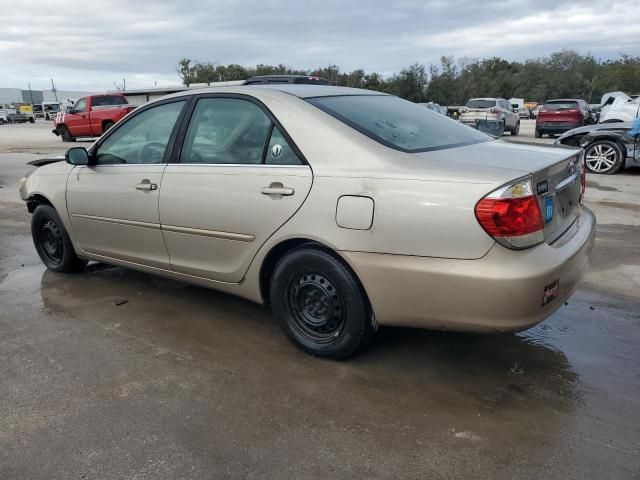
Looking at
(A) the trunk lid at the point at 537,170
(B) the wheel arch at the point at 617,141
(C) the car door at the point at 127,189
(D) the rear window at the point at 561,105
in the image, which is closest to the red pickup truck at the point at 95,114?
(B) the wheel arch at the point at 617,141

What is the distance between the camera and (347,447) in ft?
8.20

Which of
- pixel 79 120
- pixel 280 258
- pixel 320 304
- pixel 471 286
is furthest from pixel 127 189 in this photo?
pixel 79 120

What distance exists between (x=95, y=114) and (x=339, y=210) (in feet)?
65.5

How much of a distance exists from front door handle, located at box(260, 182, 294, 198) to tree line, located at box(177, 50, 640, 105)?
5055 cm

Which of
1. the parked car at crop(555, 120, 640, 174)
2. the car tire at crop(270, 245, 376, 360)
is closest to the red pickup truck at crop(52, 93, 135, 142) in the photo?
the parked car at crop(555, 120, 640, 174)

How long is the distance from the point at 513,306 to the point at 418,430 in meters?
0.75

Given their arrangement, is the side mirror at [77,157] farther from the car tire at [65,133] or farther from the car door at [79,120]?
the car tire at [65,133]

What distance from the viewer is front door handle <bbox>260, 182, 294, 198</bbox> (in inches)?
125

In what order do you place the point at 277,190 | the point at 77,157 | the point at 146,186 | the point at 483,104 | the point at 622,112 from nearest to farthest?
1. the point at 277,190
2. the point at 146,186
3. the point at 77,157
4. the point at 622,112
5. the point at 483,104

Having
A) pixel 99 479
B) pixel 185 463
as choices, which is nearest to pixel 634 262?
pixel 185 463

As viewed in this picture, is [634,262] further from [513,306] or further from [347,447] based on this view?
[347,447]

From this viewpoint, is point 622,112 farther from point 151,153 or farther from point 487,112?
point 151,153

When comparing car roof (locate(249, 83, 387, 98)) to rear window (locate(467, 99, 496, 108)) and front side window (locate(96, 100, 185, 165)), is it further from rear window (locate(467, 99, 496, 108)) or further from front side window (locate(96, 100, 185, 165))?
rear window (locate(467, 99, 496, 108))

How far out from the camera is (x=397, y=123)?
3479 mm
